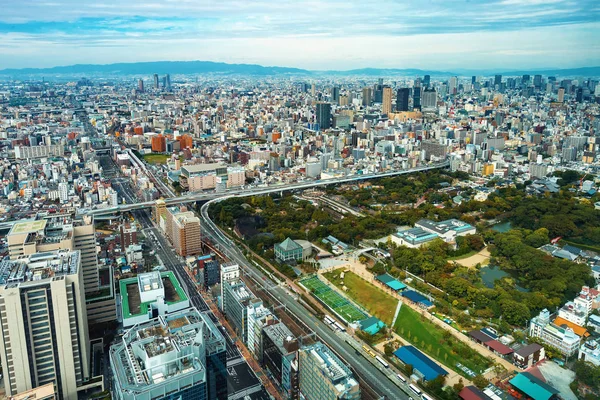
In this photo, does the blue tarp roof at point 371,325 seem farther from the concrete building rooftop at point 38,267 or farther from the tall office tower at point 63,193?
the tall office tower at point 63,193

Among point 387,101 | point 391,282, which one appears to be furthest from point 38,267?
point 387,101

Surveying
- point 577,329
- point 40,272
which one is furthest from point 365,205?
point 40,272

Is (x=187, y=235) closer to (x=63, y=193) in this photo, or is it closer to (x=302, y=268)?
(x=302, y=268)

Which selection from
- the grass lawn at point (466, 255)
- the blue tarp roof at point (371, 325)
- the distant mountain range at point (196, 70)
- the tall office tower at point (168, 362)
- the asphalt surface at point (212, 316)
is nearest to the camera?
the tall office tower at point (168, 362)

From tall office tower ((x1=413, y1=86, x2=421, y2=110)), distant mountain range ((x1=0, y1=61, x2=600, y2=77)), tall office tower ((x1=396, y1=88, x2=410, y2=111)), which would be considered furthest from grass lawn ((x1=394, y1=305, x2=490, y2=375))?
distant mountain range ((x1=0, y1=61, x2=600, y2=77))

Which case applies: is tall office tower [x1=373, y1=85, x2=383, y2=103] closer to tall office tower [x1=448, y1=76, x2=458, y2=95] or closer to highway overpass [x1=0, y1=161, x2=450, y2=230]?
tall office tower [x1=448, y1=76, x2=458, y2=95]

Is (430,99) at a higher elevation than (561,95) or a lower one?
lower

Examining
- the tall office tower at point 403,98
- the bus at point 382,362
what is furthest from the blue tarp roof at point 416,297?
the tall office tower at point 403,98
